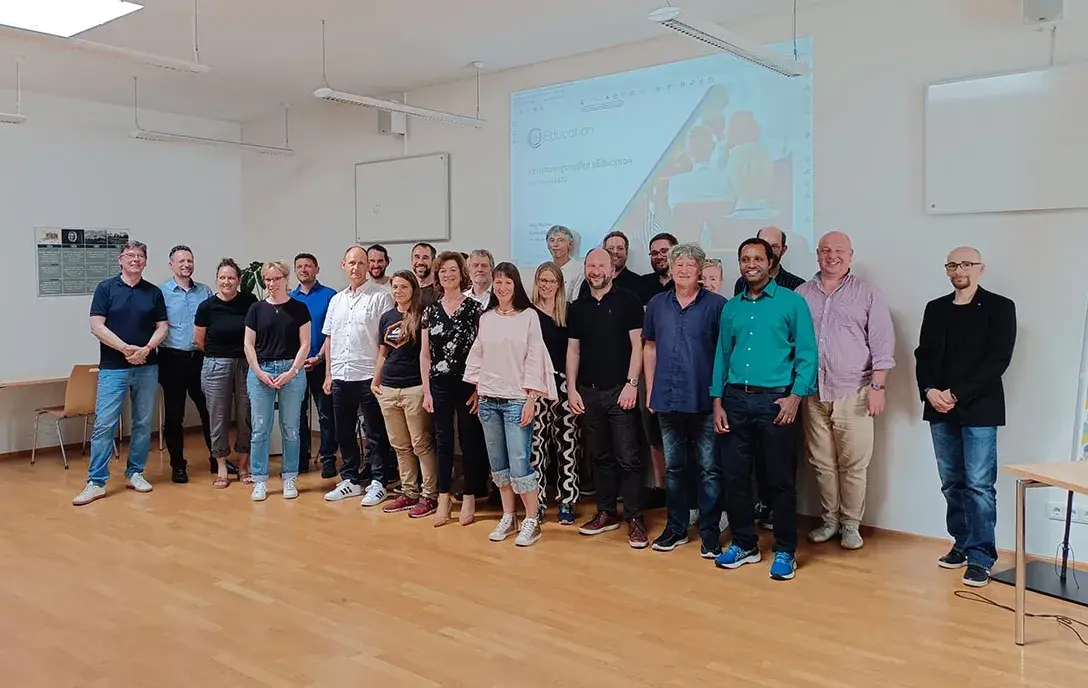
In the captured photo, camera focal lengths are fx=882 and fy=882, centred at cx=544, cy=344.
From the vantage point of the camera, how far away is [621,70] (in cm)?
615

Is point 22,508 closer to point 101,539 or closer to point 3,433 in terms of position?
point 101,539

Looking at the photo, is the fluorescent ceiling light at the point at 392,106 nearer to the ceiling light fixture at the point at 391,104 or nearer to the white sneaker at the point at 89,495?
the ceiling light fixture at the point at 391,104

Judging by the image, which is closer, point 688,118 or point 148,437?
point 688,118

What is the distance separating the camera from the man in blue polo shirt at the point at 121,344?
19.7ft

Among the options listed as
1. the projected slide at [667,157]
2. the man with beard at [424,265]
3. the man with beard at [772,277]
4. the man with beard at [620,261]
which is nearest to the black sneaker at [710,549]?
the man with beard at [772,277]

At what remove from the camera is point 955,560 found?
14.7 ft

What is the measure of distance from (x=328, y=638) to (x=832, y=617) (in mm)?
2132

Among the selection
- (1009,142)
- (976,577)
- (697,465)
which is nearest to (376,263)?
(697,465)

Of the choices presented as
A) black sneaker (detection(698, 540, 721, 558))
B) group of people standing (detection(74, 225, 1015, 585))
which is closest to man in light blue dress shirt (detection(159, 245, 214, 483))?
group of people standing (detection(74, 225, 1015, 585))

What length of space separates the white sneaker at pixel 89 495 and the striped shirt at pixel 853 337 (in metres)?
4.82

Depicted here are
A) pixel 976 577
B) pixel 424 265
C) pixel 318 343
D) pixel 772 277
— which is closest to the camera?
pixel 976 577

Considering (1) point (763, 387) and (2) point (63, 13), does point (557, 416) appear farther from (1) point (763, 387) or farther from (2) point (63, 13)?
(2) point (63, 13)

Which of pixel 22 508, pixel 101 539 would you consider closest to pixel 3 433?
pixel 22 508

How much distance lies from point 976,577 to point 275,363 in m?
4.37
